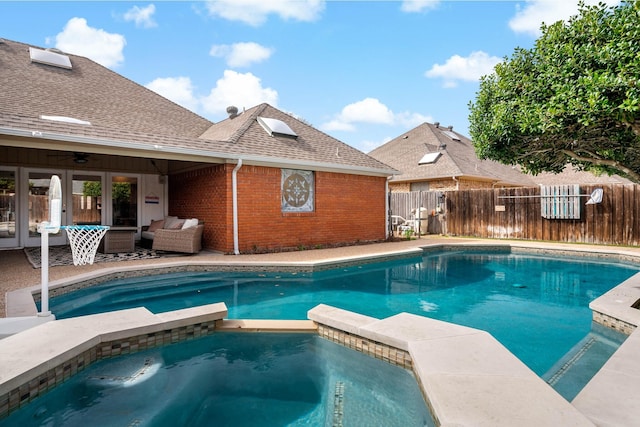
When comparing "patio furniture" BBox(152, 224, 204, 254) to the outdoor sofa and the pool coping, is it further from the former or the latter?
the pool coping

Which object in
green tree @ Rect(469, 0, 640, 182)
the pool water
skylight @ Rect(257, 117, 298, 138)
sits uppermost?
skylight @ Rect(257, 117, 298, 138)

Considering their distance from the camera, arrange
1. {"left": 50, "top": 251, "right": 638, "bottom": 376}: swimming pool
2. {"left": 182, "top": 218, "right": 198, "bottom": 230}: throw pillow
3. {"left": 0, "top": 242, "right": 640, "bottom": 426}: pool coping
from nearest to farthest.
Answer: {"left": 0, "top": 242, "right": 640, "bottom": 426}: pool coping → {"left": 50, "top": 251, "right": 638, "bottom": 376}: swimming pool → {"left": 182, "top": 218, "right": 198, "bottom": 230}: throw pillow

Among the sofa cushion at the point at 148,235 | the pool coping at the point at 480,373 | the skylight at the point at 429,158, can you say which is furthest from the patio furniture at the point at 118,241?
the skylight at the point at 429,158

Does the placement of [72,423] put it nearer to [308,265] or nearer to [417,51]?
[308,265]

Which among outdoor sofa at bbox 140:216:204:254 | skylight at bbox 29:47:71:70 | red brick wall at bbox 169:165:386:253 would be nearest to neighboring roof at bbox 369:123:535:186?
red brick wall at bbox 169:165:386:253

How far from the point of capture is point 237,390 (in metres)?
3.48

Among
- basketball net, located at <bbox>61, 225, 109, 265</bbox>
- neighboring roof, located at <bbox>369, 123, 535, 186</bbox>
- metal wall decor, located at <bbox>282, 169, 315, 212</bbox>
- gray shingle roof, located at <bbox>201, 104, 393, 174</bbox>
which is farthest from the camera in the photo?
neighboring roof, located at <bbox>369, 123, 535, 186</bbox>

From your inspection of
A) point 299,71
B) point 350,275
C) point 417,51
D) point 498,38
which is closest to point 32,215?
point 350,275

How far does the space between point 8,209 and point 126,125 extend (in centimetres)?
433

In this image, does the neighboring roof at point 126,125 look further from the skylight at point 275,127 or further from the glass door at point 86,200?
the glass door at point 86,200

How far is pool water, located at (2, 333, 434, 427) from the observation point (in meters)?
2.98

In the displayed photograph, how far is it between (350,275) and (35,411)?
6.19 m

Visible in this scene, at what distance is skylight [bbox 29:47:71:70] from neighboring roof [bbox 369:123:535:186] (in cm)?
1445

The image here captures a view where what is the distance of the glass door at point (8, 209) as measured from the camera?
1057 centimetres
